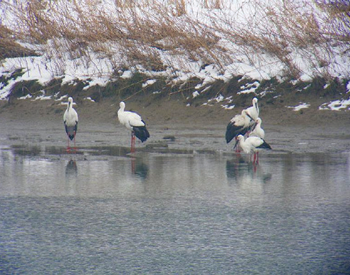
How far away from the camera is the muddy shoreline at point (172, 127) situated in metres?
14.0

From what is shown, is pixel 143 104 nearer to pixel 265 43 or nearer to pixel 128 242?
pixel 265 43

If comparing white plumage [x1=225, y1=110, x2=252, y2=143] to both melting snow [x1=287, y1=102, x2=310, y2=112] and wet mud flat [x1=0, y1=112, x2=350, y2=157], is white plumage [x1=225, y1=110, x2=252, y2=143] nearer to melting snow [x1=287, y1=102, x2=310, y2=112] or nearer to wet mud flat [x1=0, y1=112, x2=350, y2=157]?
wet mud flat [x1=0, y1=112, x2=350, y2=157]

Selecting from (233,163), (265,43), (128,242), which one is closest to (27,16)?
(265,43)

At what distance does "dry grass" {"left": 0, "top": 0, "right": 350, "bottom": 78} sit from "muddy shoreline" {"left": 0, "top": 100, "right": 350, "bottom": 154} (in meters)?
2.54

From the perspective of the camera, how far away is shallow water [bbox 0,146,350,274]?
17.2 feet

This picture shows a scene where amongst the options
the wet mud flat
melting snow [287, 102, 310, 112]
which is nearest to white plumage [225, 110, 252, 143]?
the wet mud flat

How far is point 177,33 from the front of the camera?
22.8 m

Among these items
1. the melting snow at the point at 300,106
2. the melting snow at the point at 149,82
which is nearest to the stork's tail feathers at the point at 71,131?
the melting snow at the point at 300,106

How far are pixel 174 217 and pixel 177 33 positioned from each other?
16579 mm

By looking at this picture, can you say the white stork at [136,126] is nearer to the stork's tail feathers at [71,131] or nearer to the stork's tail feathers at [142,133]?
the stork's tail feathers at [142,133]

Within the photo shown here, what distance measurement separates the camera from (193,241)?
585 centimetres

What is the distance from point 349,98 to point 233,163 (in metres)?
8.23

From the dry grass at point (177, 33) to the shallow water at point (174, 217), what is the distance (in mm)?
10880

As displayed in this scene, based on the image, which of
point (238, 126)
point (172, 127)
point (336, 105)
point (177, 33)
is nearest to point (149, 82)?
point (177, 33)
